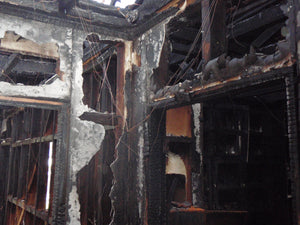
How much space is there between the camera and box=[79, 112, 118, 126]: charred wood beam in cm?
423

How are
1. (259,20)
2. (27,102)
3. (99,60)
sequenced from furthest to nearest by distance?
(99,60)
(259,20)
(27,102)

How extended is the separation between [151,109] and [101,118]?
2.64 ft

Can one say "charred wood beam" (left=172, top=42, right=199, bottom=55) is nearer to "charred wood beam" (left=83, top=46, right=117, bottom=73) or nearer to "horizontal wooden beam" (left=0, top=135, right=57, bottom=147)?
"charred wood beam" (left=83, top=46, right=117, bottom=73)

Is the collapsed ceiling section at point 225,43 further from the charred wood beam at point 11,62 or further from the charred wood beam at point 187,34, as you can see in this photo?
the charred wood beam at point 11,62

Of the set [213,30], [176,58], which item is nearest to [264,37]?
[176,58]

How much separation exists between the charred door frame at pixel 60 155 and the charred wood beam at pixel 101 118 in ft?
0.87

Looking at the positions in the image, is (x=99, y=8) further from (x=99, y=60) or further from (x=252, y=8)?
(x=252, y=8)

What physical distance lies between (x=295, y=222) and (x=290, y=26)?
1485 mm

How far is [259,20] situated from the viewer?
162 inches

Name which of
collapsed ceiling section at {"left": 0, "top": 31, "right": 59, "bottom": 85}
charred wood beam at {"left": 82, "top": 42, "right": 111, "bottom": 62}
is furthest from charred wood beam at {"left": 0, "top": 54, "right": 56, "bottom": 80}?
charred wood beam at {"left": 82, "top": 42, "right": 111, "bottom": 62}

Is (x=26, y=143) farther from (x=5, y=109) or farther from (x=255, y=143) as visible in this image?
(x=255, y=143)

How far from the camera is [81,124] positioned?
164 inches

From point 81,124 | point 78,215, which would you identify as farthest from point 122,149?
point 78,215

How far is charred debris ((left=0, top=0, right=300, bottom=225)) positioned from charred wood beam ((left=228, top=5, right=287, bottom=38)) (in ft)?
0.05
